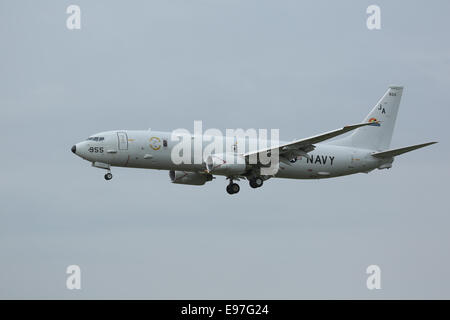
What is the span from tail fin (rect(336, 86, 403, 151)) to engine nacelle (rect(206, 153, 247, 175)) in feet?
37.6

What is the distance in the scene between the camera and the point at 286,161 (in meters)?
73.5

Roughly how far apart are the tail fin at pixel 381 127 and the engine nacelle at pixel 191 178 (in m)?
11.9

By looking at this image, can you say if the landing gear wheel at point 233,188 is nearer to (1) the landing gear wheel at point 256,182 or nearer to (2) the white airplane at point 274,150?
(2) the white airplane at point 274,150

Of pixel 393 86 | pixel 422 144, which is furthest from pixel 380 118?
pixel 422 144

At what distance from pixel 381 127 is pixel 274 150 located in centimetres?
1334

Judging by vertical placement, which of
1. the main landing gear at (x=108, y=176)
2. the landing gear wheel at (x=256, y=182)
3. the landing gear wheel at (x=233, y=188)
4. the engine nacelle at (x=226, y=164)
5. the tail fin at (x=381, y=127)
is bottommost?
the landing gear wheel at (x=233, y=188)

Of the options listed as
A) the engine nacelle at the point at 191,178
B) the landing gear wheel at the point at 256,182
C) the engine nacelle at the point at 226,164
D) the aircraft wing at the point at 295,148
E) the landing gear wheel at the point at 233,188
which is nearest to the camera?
the aircraft wing at the point at 295,148

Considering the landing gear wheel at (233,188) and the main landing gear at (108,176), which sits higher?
the main landing gear at (108,176)

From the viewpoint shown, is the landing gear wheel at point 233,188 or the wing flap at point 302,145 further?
the landing gear wheel at point 233,188

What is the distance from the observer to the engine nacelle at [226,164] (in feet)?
232

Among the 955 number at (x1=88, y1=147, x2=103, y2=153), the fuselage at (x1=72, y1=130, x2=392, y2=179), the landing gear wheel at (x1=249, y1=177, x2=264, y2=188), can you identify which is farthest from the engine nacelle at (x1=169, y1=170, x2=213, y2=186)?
the 955 number at (x1=88, y1=147, x2=103, y2=153)

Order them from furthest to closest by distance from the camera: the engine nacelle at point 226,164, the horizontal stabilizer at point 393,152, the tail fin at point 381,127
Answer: the tail fin at point 381,127
the horizontal stabilizer at point 393,152
the engine nacelle at point 226,164

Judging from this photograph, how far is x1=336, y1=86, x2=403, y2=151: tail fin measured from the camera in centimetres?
7925

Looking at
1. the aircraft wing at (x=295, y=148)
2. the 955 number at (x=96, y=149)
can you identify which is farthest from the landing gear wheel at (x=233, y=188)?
the 955 number at (x=96, y=149)
